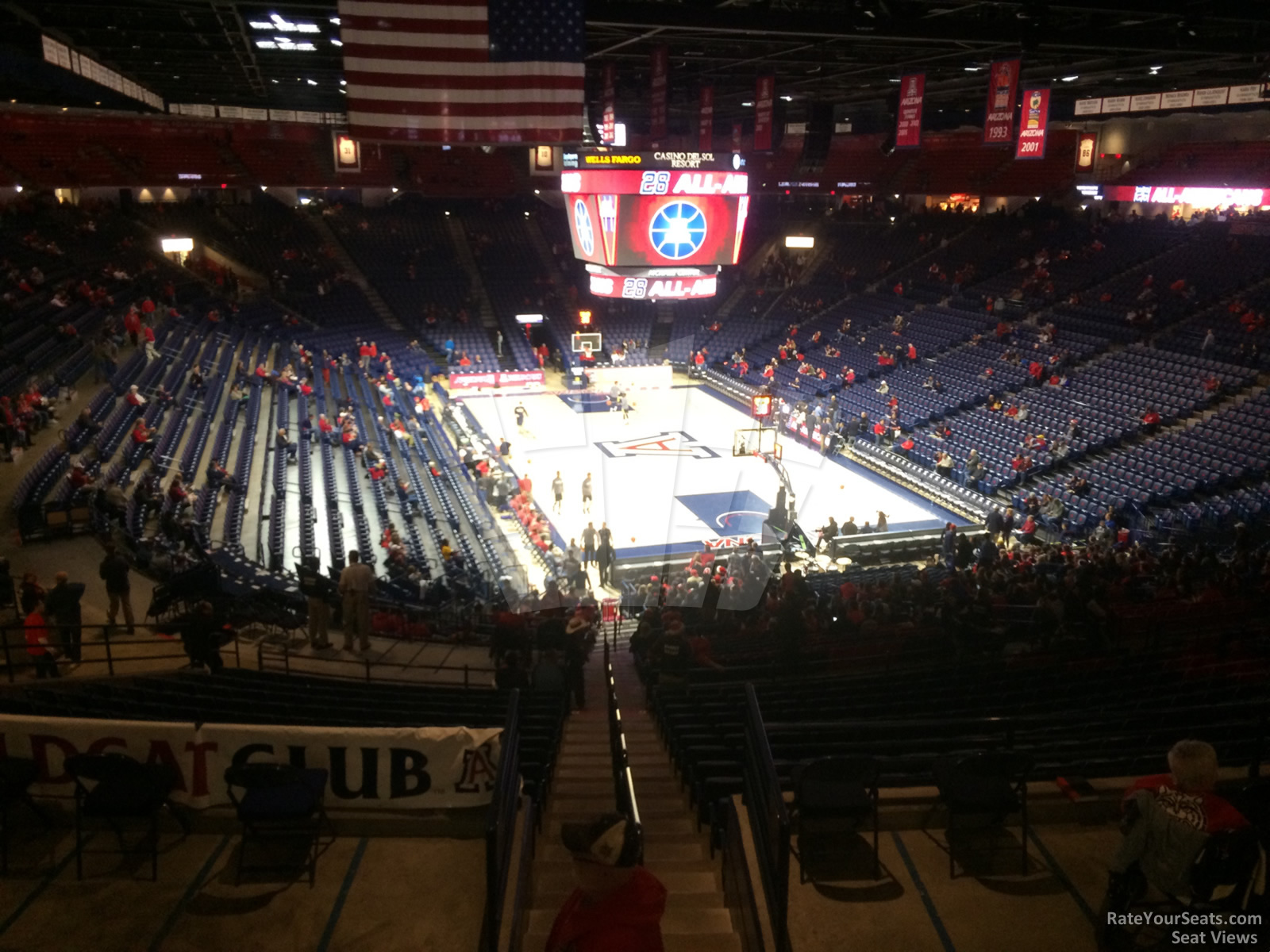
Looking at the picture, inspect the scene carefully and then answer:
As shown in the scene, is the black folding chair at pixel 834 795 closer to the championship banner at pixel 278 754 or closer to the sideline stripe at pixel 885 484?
the championship banner at pixel 278 754

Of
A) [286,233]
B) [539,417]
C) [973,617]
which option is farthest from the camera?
[286,233]

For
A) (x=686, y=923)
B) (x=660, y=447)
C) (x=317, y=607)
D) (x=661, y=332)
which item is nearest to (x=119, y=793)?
(x=686, y=923)

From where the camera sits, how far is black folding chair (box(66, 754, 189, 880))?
17.2ft

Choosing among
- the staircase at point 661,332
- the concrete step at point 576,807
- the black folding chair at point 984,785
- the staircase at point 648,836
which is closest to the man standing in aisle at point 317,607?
the staircase at point 648,836

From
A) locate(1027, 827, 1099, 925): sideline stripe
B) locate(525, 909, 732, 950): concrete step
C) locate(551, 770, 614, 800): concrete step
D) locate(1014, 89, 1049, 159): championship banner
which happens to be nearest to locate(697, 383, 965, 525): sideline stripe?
locate(1014, 89, 1049, 159): championship banner

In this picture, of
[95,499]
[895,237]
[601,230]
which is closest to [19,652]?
[95,499]

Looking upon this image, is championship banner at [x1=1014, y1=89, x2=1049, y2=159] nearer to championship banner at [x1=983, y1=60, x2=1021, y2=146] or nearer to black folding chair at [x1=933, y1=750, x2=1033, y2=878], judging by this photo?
championship banner at [x1=983, y1=60, x2=1021, y2=146]

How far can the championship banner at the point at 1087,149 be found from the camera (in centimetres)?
3700

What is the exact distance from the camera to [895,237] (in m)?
43.3

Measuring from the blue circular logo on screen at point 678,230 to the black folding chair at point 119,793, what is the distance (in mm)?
14876

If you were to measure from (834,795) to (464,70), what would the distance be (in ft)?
25.7

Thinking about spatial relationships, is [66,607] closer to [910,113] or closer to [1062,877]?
[1062,877]

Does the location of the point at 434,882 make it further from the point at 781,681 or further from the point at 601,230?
the point at 601,230

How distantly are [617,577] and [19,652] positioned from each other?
11.3m
